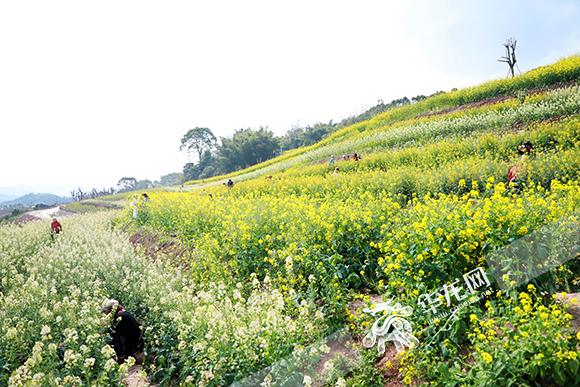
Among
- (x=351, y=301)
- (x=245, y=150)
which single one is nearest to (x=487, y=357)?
(x=351, y=301)

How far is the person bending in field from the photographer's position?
22.3 ft

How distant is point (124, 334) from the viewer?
6957 millimetres

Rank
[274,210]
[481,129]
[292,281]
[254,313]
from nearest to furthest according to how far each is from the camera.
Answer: [254,313] → [292,281] → [274,210] → [481,129]

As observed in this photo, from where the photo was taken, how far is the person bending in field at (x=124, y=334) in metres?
6.80

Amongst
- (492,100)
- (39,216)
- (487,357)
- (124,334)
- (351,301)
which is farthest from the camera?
(39,216)

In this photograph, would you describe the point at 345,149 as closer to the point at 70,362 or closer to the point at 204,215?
the point at 204,215

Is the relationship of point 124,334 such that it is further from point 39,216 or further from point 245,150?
point 245,150

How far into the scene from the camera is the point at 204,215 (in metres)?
13.3

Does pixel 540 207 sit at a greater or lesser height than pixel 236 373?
greater

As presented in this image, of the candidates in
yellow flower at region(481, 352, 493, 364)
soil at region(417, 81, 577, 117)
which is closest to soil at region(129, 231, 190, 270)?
yellow flower at region(481, 352, 493, 364)

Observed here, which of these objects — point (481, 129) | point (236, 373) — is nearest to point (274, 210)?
point (236, 373)

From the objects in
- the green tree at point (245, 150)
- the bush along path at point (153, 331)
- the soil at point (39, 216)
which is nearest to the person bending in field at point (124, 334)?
the bush along path at point (153, 331)

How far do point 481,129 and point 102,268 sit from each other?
754 inches

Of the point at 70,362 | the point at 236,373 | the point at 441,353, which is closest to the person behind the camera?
the point at 441,353
